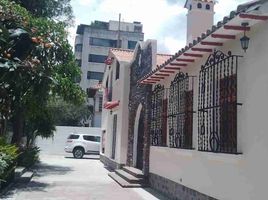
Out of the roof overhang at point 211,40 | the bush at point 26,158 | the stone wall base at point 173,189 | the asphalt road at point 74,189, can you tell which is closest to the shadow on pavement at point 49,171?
the asphalt road at point 74,189

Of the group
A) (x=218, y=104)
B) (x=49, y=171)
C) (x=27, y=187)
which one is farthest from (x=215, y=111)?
(x=49, y=171)

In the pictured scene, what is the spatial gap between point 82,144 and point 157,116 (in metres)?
16.8

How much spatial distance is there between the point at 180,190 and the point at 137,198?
1516 millimetres

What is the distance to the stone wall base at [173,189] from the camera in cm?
948

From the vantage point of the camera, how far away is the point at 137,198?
11.5 m

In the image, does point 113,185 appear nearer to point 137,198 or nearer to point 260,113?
point 137,198

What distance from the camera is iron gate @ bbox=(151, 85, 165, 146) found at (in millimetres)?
12930

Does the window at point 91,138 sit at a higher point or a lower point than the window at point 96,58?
lower

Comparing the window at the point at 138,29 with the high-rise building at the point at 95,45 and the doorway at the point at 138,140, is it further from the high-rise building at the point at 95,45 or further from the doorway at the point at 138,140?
the doorway at the point at 138,140

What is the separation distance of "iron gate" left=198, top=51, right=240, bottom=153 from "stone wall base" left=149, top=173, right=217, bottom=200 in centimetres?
117

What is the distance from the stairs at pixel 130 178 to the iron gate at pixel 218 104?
17.3ft

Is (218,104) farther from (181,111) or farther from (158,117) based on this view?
(158,117)

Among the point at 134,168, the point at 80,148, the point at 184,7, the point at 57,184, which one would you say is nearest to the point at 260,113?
the point at 184,7

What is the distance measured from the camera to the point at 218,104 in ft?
27.5
